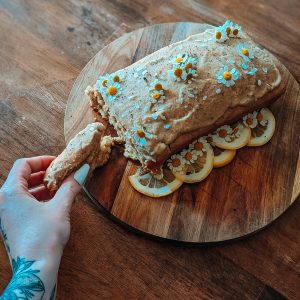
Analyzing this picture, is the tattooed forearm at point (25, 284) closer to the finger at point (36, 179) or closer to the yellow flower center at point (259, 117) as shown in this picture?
the finger at point (36, 179)

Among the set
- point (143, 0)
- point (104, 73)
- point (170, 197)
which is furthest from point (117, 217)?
point (143, 0)

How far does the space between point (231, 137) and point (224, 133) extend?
0.18 feet

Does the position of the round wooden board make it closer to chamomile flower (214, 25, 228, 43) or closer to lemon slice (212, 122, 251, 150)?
lemon slice (212, 122, 251, 150)

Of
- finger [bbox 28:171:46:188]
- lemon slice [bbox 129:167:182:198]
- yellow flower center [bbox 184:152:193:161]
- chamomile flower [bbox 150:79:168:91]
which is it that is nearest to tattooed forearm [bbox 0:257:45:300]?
finger [bbox 28:171:46:188]

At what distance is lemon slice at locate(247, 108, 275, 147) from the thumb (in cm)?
112

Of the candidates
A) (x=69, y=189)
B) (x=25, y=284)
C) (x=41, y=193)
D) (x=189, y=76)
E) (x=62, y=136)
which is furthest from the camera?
(x=62, y=136)

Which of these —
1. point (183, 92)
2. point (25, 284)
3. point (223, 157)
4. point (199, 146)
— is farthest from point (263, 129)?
point (25, 284)

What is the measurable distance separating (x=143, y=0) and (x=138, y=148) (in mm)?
1598

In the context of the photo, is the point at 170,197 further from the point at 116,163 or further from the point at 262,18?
the point at 262,18

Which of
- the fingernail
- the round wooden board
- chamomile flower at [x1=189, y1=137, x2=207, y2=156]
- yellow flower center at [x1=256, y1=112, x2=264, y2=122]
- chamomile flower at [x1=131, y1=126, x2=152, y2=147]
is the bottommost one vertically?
the round wooden board

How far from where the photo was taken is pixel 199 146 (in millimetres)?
2449

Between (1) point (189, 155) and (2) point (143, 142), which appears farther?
(1) point (189, 155)

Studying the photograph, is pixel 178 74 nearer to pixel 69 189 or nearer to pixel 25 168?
pixel 69 189

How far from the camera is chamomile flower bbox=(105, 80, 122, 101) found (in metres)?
2.40
